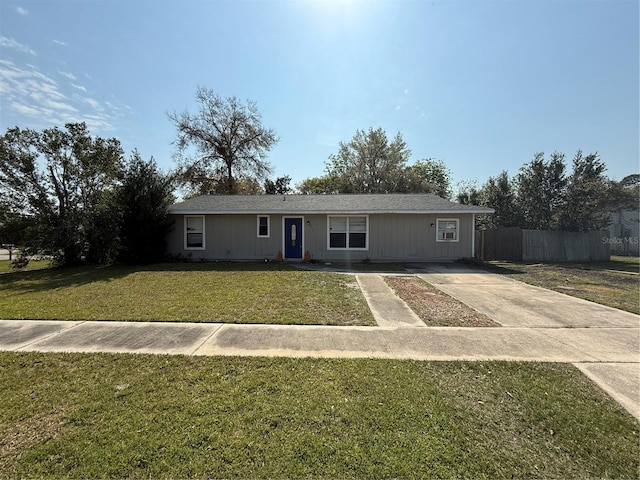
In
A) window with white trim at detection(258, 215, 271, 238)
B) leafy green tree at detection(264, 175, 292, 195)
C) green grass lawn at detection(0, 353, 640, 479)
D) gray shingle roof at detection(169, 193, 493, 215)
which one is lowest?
green grass lawn at detection(0, 353, 640, 479)

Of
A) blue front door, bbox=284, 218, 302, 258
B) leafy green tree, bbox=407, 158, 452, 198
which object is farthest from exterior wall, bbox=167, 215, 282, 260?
leafy green tree, bbox=407, 158, 452, 198

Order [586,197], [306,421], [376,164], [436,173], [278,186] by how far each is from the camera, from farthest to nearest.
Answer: [436,173] < [278,186] < [376,164] < [586,197] < [306,421]

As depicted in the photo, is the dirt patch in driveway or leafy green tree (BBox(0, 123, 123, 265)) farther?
leafy green tree (BBox(0, 123, 123, 265))

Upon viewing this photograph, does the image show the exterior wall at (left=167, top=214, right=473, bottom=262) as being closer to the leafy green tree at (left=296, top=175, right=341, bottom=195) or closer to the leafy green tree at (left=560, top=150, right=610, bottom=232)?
the leafy green tree at (left=560, top=150, right=610, bottom=232)

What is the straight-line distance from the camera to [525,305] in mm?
6059

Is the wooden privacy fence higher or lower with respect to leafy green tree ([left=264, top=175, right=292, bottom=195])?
lower

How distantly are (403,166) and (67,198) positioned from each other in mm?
25918

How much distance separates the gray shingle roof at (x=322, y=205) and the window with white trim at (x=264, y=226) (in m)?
0.46

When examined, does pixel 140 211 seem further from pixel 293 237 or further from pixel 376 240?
pixel 376 240

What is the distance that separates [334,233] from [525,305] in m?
Answer: 8.36

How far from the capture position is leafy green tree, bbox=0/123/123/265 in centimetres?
1113

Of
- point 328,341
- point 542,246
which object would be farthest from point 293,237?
point 542,246

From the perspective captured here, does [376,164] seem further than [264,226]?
Yes

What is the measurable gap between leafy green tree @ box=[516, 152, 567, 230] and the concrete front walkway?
54.6 ft
